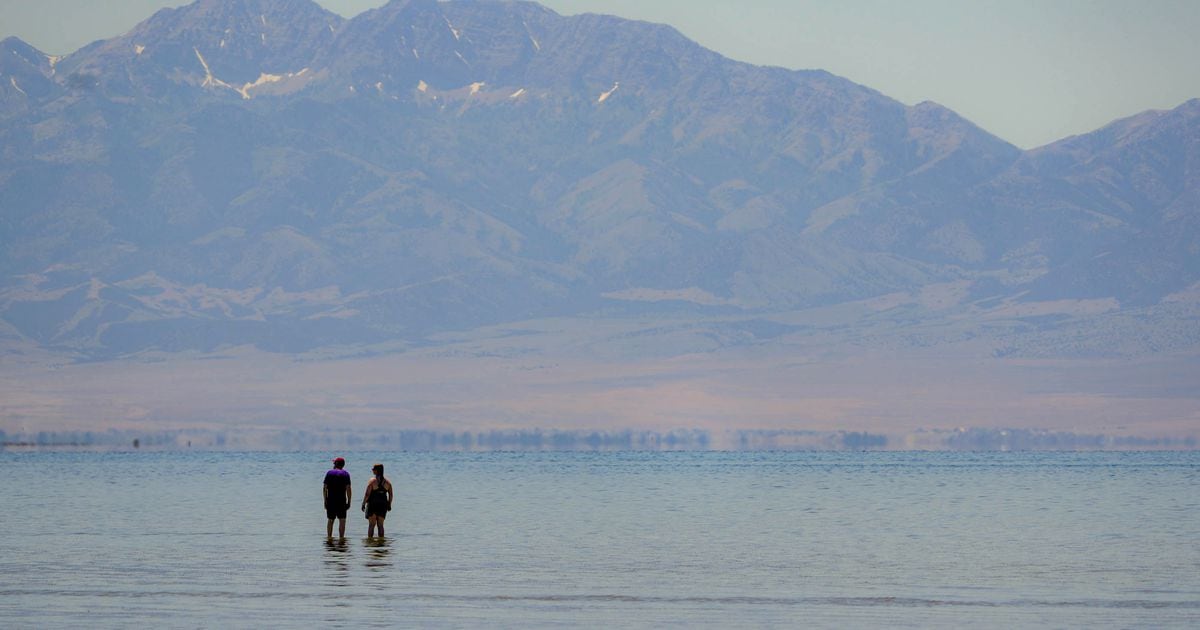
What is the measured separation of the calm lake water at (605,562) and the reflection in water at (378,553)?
12cm

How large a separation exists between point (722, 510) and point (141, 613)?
136 ft

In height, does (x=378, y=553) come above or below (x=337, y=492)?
below

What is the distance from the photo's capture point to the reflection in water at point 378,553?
141ft

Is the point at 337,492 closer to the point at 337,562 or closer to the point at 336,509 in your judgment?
the point at 336,509

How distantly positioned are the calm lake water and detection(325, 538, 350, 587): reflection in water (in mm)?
83

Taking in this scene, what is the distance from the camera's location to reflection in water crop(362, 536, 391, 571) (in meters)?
43.1

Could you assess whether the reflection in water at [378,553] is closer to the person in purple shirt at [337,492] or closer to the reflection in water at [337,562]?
the reflection in water at [337,562]

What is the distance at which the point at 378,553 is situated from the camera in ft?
153

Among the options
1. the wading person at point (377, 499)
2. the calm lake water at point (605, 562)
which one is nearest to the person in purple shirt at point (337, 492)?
the wading person at point (377, 499)

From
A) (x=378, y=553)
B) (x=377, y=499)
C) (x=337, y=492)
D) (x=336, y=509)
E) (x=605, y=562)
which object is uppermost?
(x=337, y=492)

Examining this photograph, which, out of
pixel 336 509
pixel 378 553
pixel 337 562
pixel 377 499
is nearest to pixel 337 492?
pixel 336 509

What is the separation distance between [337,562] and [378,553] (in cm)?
274

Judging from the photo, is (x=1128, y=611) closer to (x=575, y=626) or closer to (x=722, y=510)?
(x=575, y=626)

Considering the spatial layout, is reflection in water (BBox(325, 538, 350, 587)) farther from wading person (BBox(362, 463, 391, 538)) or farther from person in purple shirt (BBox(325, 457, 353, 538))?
wading person (BBox(362, 463, 391, 538))
